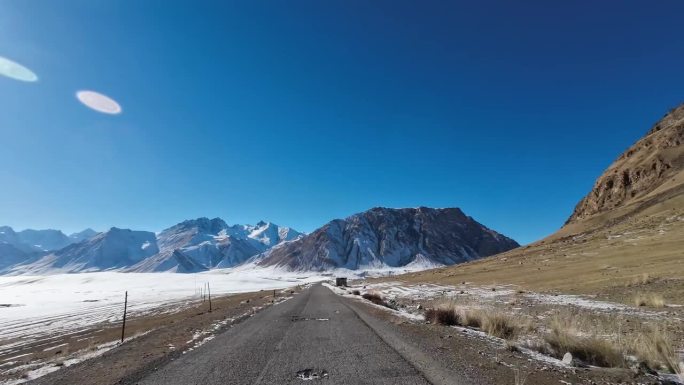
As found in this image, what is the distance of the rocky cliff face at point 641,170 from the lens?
82.9 meters

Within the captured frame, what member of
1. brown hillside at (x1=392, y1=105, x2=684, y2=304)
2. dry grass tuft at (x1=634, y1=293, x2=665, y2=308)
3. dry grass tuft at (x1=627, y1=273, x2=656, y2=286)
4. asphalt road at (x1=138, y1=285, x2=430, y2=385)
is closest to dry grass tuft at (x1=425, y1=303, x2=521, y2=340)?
asphalt road at (x1=138, y1=285, x2=430, y2=385)

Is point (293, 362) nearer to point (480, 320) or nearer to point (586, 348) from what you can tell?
point (586, 348)

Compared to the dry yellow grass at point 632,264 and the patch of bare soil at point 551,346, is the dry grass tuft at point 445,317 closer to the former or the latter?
the patch of bare soil at point 551,346

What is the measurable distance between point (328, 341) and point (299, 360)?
3.04 meters

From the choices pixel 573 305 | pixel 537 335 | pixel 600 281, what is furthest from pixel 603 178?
pixel 537 335

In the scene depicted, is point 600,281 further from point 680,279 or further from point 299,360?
point 299,360

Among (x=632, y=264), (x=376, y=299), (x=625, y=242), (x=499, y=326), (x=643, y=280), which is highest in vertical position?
(x=625, y=242)

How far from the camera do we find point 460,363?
8.73 m

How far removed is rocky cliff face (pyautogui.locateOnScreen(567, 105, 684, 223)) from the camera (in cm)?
8288

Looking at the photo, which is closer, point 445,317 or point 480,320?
point 480,320

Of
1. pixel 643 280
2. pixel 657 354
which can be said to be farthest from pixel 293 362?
pixel 643 280

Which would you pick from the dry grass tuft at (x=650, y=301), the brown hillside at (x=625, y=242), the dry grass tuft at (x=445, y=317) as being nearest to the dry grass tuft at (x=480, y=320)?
the dry grass tuft at (x=445, y=317)

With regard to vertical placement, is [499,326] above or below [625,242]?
below

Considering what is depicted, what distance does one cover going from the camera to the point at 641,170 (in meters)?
89.9
